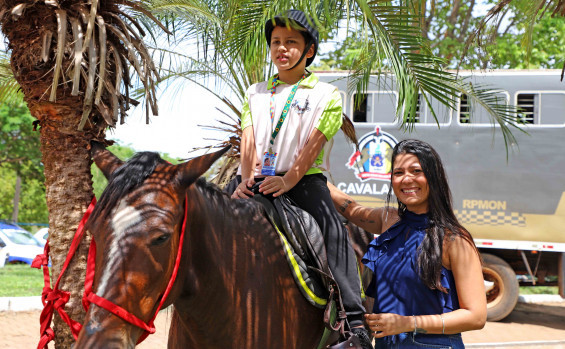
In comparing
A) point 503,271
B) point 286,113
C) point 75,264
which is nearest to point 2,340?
point 75,264

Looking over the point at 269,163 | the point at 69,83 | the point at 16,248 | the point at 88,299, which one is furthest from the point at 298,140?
the point at 16,248

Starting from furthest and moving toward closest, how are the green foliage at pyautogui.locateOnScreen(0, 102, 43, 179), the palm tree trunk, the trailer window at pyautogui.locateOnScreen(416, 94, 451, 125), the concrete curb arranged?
the green foliage at pyautogui.locateOnScreen(0, 102, 43, 179)
the concrete curb
the trailer window at pyautogui.locateOnScreen(416, 94, 451, 125)
the palm tree trunk

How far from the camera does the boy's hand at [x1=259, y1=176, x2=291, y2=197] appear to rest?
292 cm

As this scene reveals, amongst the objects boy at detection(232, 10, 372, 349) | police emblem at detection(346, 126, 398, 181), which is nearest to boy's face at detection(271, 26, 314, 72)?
boy at detection(232, 10, 372, 349)

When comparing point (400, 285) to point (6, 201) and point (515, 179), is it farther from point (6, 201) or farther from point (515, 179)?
point (6, 201)

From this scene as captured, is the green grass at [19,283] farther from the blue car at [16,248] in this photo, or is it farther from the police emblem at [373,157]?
the police emblem at [373,157]

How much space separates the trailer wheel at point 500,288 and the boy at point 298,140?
27.0ft

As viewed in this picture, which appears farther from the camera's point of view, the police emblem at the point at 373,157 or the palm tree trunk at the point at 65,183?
the police emblem at the point at 373,157

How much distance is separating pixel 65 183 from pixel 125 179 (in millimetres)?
2497

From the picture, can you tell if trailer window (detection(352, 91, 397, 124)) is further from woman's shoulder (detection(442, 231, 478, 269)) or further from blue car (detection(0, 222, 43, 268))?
blue car (detection(0, 222, 43, 268))

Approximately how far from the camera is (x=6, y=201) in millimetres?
39281

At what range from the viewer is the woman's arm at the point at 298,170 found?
2924 mm

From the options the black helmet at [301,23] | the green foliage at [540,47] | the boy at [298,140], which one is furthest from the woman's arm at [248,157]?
the green foliage at [540,47]

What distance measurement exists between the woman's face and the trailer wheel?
854 cm
